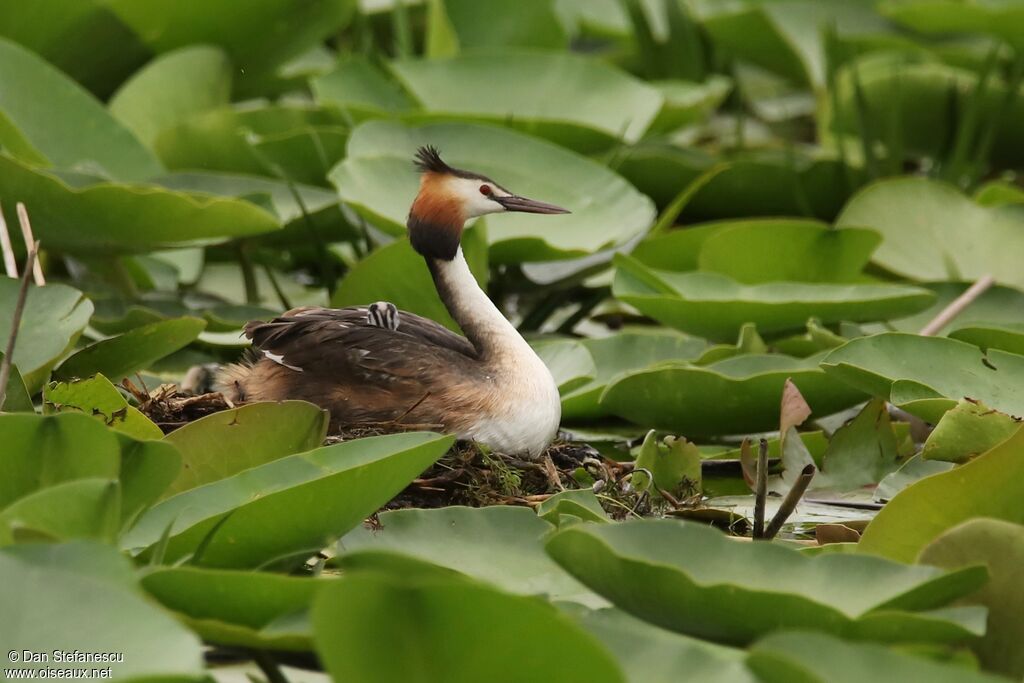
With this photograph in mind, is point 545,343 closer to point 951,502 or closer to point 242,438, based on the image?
point 242,438

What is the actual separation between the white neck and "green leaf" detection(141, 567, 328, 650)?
5.16 feet

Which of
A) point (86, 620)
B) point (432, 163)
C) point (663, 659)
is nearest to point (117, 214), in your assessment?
point (432, 163)

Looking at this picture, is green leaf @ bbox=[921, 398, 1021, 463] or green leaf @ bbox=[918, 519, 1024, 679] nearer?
green leaf @ bbox=[918, 519, 1024, 679]

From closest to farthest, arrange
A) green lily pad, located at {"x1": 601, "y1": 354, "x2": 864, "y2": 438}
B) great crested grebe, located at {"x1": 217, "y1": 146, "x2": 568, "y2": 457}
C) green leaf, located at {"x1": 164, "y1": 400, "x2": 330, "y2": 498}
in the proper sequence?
green leaf, located at {"x1": 164, "y1": 400, "x2": 330, "y2": 498} < great crested grebe, located at {"x1": 217, "y1": 146, "x2": 568, "y2": 457} < green lily pad, located at {"x1": 601, "y1": 354, "x2": 864, "y2": 438}

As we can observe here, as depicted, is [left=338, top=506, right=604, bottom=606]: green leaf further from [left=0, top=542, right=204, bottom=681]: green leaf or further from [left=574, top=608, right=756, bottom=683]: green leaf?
[left=0, top=542, right=204, bottom=681]: green leaf

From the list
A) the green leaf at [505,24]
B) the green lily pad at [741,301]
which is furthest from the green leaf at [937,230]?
the green leaf at [505,24]

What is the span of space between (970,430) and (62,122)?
2.88 meters

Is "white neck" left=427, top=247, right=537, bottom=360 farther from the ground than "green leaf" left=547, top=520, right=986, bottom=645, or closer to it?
closer to it

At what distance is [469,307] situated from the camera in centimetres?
390

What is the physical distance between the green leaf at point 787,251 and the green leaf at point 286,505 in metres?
2.18

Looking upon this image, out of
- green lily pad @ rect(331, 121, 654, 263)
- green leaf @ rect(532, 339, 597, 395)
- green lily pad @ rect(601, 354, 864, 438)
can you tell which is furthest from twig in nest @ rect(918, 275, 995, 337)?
green leaf @ rect(532, 339, 597, 395)

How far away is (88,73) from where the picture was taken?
5875mm

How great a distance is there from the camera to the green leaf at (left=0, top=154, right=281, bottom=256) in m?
3.94

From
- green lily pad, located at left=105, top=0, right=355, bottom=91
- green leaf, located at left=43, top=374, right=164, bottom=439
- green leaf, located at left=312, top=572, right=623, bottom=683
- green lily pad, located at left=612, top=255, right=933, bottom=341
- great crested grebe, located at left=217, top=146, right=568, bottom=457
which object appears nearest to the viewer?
green leaf, located at left=312, top=572, right=623, bottom=683
